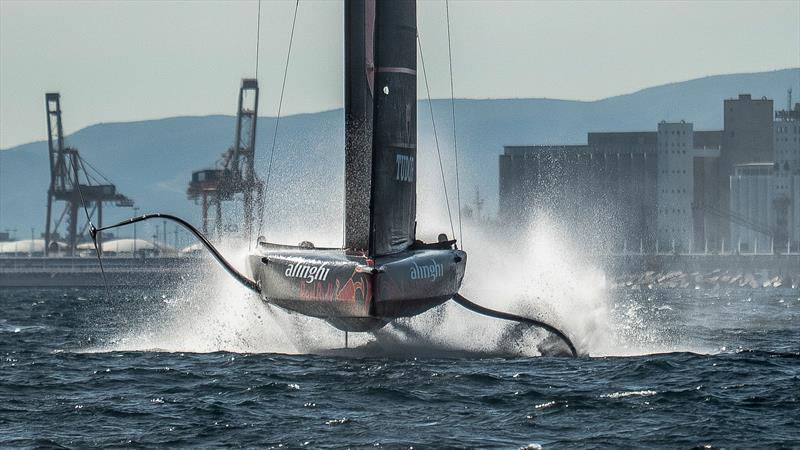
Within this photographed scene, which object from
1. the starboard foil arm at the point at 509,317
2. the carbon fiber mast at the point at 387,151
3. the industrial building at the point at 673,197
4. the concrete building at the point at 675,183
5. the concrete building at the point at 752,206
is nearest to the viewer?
the carbon fiber mast at the point at 387,151

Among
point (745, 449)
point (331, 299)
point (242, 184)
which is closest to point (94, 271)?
point (242, 184)

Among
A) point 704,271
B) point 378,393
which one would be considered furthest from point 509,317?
point 704,271

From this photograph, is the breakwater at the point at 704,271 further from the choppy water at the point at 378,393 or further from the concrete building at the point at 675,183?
the choppy water at the point at 378,393

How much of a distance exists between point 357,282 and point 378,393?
406 cm

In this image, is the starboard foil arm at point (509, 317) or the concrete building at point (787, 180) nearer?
the starboard foil arm at point (509, 317)

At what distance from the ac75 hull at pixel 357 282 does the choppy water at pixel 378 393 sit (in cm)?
85

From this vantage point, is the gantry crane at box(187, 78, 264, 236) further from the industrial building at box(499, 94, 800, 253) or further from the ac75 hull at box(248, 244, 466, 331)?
the ac75 hull at box(248, 244, 466, 331)

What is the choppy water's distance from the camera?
1745cm

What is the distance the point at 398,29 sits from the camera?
26656 millimetres

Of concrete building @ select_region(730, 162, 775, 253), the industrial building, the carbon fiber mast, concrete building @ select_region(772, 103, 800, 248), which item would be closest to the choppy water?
the carbon fiber mast

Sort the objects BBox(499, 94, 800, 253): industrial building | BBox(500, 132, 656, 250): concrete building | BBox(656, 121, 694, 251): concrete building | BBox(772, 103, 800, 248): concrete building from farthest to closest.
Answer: BBox(500, 132, 656, 250): concrete building < BBox(656, 121, 694, 251): concrete building < BBox(499, 94, 800, 253): industrial building < BBox(772, 103, 800, 248): concrete building

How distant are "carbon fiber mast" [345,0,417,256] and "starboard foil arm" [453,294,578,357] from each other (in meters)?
1.44

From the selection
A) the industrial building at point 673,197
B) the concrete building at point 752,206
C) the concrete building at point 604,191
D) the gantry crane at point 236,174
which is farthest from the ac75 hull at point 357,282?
the concrete building at point 752,206

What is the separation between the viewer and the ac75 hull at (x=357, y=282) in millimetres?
24672
